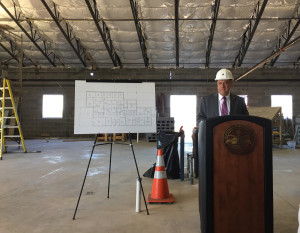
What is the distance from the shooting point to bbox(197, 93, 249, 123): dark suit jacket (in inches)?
91.1

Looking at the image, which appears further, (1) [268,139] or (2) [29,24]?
(2) [29,24]

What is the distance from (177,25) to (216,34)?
183cm

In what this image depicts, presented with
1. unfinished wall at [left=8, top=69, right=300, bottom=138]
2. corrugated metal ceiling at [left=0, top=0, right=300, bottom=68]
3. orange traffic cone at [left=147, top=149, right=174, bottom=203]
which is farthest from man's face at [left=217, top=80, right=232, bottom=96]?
unfinished wall at [left=8, top=69, right=300, bottom=138]

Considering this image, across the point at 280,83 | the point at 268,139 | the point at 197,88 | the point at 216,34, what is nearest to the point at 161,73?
the point at 197,88

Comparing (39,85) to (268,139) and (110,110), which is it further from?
(268,139)

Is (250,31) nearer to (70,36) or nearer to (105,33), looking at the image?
(105,33)

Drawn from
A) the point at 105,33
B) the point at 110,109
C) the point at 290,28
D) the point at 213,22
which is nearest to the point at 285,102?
the point at 290,28

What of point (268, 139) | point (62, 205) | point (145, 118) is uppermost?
point (145, 118)

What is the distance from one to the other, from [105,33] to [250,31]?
5898mm

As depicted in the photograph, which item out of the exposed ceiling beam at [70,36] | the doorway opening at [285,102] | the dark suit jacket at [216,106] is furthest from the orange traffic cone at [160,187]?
the doorway opening at [285,102]

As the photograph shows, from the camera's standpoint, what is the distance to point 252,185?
1.51 meters

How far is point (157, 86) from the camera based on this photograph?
41.0ft

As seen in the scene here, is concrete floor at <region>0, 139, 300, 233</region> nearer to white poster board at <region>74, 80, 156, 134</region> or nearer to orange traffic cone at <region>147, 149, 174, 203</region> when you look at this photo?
orange traffic cone at <region>147, 149, 174, 203</region>

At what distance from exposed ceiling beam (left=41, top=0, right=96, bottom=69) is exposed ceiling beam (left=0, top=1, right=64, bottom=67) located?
4.01ft
